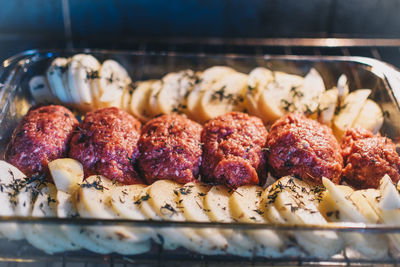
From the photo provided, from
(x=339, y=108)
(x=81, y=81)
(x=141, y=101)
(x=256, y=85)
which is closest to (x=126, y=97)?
(x=141, y=101)

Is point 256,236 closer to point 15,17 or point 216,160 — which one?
point 216,160

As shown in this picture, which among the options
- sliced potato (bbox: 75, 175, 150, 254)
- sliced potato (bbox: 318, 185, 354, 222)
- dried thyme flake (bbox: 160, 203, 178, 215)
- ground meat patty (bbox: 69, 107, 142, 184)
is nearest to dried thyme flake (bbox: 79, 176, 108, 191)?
sliced potato (bbox: 75, 175, 150, 254)

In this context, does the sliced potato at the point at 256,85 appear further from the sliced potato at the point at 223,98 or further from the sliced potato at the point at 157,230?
the sliced potato at the point at 157,230

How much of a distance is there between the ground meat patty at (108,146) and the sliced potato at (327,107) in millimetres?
1797

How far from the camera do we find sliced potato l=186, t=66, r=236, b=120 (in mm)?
3994

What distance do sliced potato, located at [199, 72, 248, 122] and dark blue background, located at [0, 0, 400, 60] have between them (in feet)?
5.09

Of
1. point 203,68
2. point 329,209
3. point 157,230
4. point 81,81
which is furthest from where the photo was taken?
point 203,68

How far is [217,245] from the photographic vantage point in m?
2.71

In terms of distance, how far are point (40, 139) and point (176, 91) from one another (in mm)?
1455

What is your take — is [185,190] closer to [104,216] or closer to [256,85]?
[104,216]

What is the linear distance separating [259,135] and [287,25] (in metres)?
2.49

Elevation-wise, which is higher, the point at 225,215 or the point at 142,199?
the point at 142,199

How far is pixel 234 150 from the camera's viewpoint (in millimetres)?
3334

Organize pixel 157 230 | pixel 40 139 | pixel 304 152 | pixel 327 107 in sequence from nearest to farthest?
1. pixel 157 230
2. pixel 304 152
3. pixel 40 139
4. pixel 327 107
